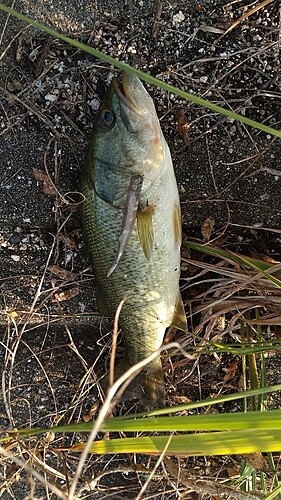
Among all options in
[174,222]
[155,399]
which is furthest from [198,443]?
[174,222]

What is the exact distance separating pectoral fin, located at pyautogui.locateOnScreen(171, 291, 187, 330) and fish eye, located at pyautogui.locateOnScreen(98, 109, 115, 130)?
29.7 inches

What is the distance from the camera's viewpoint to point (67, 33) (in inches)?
84.8

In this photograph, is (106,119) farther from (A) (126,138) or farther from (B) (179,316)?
(B) (179,316)

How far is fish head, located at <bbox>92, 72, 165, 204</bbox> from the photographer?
176 centimetres

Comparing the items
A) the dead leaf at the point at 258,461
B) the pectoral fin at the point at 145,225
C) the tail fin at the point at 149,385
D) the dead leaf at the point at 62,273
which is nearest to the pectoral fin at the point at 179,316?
the tail fin at the point at 149,385

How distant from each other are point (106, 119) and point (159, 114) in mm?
406

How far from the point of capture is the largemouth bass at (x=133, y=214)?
1786mm

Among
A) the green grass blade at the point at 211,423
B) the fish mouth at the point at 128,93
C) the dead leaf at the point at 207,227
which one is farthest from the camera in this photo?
the dead leaf at the point at 207,227

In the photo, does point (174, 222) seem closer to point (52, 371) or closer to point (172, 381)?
point (172, 381)

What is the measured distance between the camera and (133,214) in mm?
1796

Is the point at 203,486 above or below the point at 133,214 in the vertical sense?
below

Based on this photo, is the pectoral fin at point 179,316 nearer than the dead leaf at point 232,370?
Yes

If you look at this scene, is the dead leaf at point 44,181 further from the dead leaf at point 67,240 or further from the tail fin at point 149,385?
the tail fin at point 149,385

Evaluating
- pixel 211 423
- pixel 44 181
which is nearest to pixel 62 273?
pixel 44 181
